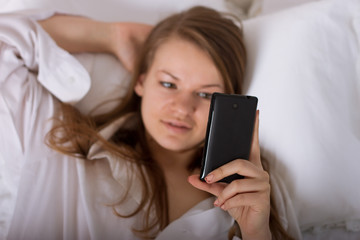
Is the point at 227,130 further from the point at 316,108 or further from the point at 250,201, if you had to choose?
the point at 316,108

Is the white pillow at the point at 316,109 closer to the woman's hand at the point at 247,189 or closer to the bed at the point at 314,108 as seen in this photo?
the bed at the point at 314,108

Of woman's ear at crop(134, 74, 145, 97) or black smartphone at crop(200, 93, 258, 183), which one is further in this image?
woman's ear at crop(134, 74, 145, 97)

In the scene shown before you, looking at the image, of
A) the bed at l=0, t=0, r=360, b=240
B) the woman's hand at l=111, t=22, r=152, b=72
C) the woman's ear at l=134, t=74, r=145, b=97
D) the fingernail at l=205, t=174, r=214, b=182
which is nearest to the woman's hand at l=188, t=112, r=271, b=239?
the fingernail at l=205, t=174, r=214, b=182

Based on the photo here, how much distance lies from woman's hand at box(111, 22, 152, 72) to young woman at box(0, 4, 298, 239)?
0.04 metres

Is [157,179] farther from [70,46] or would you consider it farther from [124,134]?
[70,46]

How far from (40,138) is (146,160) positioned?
195 millimetres

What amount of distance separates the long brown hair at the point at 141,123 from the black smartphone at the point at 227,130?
0.19 meters

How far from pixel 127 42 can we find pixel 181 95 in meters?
0.26

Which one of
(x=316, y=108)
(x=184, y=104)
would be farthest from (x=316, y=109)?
(x=184, y=104)

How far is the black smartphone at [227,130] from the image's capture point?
37cm

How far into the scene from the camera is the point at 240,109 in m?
0.38

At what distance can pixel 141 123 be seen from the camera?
0.70 m

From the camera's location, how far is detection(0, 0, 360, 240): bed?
1.75ft

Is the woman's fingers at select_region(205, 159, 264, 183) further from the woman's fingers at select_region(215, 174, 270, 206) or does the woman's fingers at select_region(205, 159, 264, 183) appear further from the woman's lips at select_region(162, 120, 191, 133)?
the woman's lips at select_region(162, 120, 191, 133)
